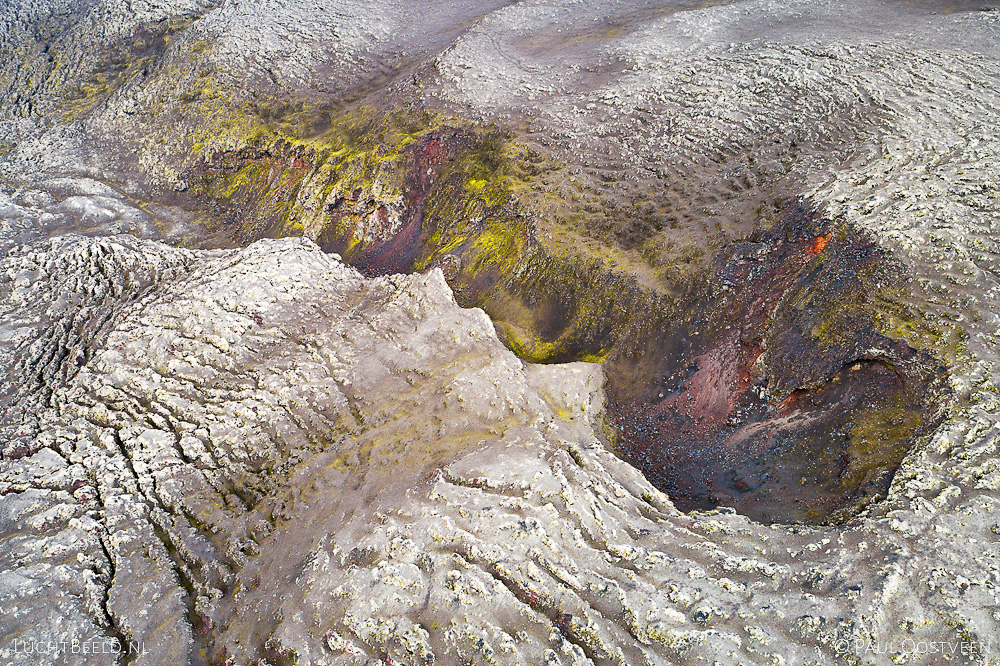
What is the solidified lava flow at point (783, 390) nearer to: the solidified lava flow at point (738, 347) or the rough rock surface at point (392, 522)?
the solidified lava flow at point (738, 347)

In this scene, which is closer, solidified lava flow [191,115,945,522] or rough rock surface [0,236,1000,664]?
rough rock surface [0,236,1000,664]

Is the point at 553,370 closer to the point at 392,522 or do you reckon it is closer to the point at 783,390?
the point at 783,390

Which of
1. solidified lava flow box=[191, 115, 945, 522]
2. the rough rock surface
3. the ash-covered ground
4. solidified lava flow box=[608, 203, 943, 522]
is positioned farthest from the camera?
solidified lava flow box=[191, 115, 945, 522]

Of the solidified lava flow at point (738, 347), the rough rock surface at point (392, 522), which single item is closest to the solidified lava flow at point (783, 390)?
the solidified lava flow at point (738, 347)

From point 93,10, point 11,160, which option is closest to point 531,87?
point 11,160

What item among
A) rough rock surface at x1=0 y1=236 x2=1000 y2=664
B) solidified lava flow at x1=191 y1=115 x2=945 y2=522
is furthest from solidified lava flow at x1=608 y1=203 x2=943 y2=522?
rough rock surface at x1=0 y1=236 x2=1000 y2=664

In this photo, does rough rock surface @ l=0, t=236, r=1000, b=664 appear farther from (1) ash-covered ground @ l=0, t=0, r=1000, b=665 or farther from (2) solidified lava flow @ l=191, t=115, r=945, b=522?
(2) solidified lava flow @ l=191, t=115, r=945, b=522

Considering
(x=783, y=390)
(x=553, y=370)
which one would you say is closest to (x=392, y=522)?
(x=553, y=370)

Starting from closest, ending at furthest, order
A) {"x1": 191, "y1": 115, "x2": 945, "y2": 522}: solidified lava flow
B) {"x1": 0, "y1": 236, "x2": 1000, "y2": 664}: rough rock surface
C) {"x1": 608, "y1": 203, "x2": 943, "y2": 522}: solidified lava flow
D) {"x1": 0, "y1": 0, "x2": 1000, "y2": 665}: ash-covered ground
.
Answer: {"x1": 0, "y1": 236, "x2": 1000, "y2": 664}: rough rock surface, {"x1": 0, "y1": 0, "x2": 1000, "y2": 665}: ash-covered ground, {"x1": 608, "y1": 203, "x2": 943, "y2": 522}: solidified lava flow, {"x1": 191, "y1": 115, "x2": 945, "y2": 522}: solidified lava flow

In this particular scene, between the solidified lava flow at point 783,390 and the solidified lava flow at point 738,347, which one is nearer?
the solidified lava flow at point 783,390
